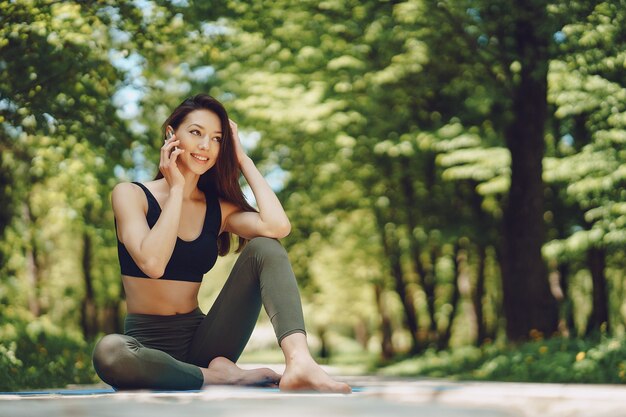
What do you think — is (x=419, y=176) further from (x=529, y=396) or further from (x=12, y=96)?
Result: (x=529, y=396)

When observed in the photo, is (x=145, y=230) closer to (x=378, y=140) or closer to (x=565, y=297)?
(x=378, y=140)

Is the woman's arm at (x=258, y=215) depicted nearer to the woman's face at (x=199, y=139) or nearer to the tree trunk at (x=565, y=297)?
the woman's face at (x=199, y=139)

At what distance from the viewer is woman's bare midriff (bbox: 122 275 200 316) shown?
4.42 meters

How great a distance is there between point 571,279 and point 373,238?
605 cm

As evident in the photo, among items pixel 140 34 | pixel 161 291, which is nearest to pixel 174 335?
pixel 161 291

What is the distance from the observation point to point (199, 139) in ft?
15.1

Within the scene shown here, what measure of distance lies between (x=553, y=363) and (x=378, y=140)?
6881 millimetres

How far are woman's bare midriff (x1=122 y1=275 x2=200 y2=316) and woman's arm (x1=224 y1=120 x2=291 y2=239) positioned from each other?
1.50ft

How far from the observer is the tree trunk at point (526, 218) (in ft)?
43.6

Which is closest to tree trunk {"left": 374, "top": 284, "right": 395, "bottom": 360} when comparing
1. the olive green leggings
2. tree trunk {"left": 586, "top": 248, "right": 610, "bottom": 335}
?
tree trunk {"left": 586, "top": 248, "right": 610, "bottom": 335}

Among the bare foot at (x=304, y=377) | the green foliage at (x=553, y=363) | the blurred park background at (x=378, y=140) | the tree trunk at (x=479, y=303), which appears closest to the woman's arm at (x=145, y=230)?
the bare foot at (x=304, y=377)

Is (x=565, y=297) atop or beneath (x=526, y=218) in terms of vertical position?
beneath

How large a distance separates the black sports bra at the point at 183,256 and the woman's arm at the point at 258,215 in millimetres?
204

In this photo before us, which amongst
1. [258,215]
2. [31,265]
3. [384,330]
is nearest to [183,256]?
[258,215]
